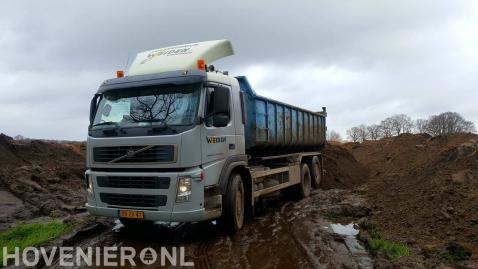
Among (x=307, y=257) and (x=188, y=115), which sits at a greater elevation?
(x=188, y=115)

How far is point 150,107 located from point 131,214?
1.74 m

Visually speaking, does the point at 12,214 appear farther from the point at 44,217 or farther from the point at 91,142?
the point at 91,142

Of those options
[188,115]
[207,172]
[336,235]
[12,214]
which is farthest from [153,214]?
[12,214]

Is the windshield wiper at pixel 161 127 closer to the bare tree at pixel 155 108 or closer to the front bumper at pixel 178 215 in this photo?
the bare tree at pixel 155 108

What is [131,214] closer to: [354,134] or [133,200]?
[133,200]

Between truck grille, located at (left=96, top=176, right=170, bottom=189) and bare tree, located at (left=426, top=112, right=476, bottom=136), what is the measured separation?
122ft

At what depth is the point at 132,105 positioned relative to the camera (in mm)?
7316

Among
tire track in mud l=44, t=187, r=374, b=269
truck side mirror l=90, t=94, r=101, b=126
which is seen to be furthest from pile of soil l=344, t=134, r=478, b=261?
truck side mirror l=90, t=94, r=101, b=126

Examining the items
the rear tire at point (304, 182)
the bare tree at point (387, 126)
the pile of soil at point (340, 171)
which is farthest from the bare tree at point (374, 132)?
the rear tire at point (304, 182)

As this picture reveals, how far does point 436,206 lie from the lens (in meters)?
8.55

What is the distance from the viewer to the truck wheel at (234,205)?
746cm

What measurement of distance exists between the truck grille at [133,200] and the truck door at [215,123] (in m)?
0.91

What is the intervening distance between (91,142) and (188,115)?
69.1 inches

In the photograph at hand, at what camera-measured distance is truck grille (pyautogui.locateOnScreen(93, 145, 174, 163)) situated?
6730 millimetres
